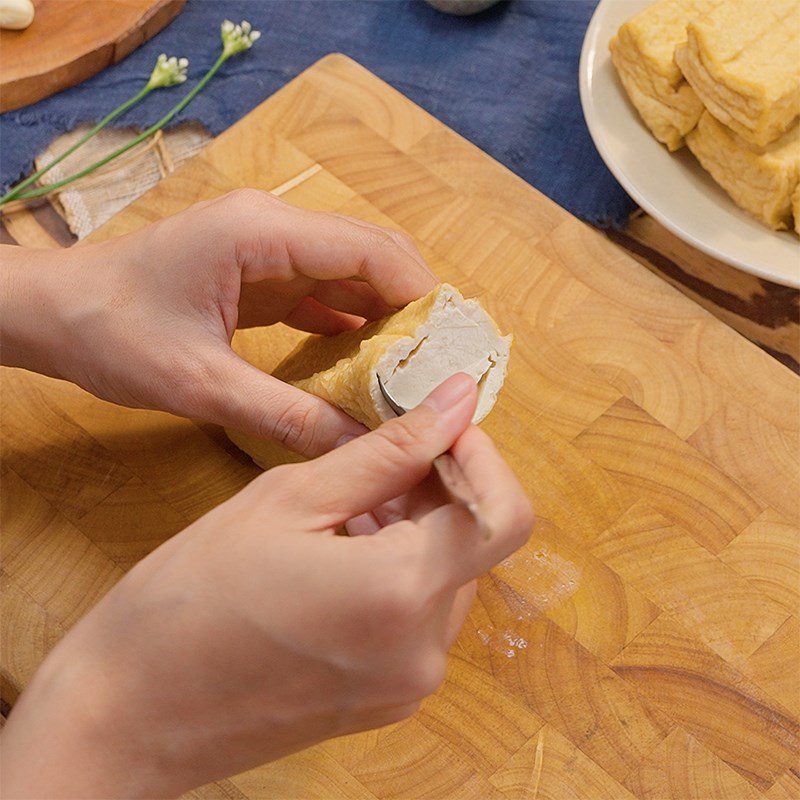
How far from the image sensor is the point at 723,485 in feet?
4.84

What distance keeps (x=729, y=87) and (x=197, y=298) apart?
857 millimetres

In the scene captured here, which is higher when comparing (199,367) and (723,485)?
(199,367)

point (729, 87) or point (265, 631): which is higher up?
point (729, 87)

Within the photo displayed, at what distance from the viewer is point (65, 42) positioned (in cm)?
189

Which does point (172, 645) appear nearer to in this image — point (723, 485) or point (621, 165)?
point (723, 485)

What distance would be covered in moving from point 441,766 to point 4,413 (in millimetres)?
821

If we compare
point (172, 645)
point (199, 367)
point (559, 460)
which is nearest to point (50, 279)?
point (199, 367)

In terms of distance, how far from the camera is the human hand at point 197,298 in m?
1.25

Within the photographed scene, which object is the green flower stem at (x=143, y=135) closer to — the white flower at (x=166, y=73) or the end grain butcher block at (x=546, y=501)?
the white flower at (x=166, y=73)

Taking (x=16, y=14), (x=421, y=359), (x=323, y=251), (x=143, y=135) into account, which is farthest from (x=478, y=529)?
(x=16, y=14)

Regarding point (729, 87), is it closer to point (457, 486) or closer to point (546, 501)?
point (546, 501)

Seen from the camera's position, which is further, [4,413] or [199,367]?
[4,413]

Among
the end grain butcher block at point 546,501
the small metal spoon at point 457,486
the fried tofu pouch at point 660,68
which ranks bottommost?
the end grain butcher block at point 546,501

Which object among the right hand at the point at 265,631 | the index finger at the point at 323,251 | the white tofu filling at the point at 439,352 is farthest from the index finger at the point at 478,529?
the index finger at the point at 323,251
